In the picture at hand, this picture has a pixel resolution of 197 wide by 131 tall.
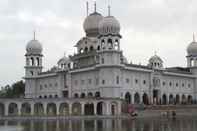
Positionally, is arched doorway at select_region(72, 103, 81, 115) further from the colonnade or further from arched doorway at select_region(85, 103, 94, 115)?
arched doorway at select_region(85, 103, 94, 115)

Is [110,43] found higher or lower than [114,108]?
higher

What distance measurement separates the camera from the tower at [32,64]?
7206 cm

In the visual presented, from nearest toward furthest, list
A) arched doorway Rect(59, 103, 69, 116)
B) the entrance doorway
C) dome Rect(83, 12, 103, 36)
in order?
1. arched doorway Rect(59, 103, 69, 116)
2. the entrance doorway
3. dome Rect(83, 12, 103, 36)

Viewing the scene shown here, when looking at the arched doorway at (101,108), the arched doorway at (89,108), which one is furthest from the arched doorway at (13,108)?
the arched doorway at (101,108)

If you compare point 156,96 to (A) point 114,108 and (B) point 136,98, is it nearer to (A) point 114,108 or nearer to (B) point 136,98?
(B) point 136,98

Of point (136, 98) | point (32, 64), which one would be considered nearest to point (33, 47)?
point (32, 64)

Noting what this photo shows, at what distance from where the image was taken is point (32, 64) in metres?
72.9

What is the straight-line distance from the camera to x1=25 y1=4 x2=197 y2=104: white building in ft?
188

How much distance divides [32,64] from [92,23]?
14107 mm

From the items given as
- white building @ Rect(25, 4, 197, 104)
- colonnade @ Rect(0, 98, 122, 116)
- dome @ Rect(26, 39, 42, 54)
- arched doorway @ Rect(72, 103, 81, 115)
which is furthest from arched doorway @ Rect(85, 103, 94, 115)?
dome @ Rect(26, 39, 42, 54)

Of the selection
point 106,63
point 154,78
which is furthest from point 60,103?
point 154,78

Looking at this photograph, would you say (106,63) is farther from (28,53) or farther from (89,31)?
(28,53)

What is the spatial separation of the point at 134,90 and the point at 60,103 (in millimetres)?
13105

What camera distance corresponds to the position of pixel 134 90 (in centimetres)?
6191
